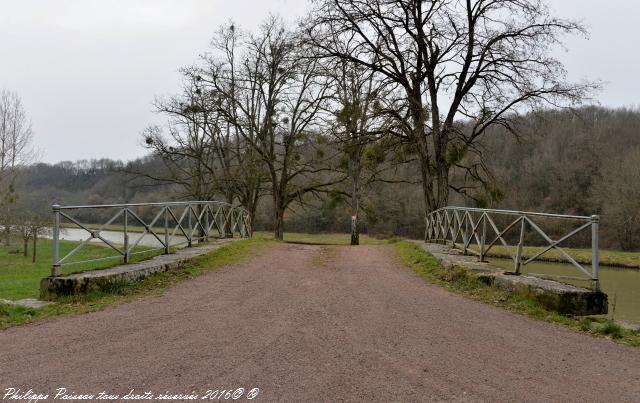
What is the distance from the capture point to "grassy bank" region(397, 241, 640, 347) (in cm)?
541

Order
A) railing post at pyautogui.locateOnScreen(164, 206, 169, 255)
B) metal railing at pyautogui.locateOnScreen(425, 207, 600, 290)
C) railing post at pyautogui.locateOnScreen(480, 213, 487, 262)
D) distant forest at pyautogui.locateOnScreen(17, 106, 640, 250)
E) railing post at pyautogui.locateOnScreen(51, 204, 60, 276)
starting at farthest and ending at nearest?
distant forest at pyautogui.locateOnScreen(17, 106, 640, 250) < railing post at pyautogui.locateOnScreen(164, 206, 169, 255) < railing post at pyautogui.locateOnScreen(480, 213, 487, 262) < railing post at pyautogui.locateOnScreen(51, 204, 60, 276) < metal railing at pyautogui.locateOnScreen(425, 207, 600, 290)

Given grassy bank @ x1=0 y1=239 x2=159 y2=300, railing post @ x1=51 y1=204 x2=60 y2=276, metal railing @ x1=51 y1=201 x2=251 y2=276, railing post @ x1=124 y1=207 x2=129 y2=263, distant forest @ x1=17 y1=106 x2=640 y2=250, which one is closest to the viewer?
railing post @ x1=51 y1=204 x2=60 y2=276

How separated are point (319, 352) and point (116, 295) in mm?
3861

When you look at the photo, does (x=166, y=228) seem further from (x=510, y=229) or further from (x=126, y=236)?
(x=510, y=229)

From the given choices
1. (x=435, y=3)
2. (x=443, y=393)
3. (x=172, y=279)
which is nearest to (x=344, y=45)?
(x=435, y=3)

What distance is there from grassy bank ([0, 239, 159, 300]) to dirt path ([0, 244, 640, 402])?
444 centimetres

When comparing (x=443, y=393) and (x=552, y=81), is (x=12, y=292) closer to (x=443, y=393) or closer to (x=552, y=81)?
(x=443, y=393)

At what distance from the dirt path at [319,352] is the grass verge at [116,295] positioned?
327 millimetres

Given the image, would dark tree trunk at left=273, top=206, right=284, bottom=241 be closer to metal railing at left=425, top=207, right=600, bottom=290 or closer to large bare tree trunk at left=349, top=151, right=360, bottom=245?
large bare tree trunk at left=349, top=151, right=360, bottom=245

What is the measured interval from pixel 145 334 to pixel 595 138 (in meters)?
61.4

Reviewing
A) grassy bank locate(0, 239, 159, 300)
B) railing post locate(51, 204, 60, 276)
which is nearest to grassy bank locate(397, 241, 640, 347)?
grassy bank locate(0, 239, 159, 300)

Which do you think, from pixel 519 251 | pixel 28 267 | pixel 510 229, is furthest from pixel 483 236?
pixel 28 267

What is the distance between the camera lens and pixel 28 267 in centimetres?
2136

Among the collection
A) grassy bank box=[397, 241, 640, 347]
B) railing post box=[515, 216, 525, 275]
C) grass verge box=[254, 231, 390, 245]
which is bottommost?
grass verge box=[254, 231, 390, 245]
